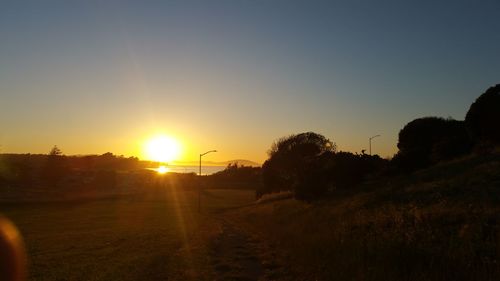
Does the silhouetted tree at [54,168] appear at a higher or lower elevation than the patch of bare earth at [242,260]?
higher

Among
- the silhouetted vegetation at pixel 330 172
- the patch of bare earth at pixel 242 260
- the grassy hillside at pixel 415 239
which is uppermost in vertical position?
the silhouetted vegetation at pixel 330 172

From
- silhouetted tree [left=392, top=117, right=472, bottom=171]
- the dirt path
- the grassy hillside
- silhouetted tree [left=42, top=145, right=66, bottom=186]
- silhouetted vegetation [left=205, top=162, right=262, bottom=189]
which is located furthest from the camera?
silhouetted vegetation [left=205, top=162, right=262, bottom=189]

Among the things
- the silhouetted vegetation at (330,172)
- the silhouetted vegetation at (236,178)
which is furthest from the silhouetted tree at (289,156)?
the silhouetted vegetation at (236,178)

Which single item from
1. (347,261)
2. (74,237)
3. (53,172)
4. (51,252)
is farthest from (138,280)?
(53,172)

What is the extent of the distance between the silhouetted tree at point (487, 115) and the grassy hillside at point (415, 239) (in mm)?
10425

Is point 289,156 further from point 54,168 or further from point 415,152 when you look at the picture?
point 54,168

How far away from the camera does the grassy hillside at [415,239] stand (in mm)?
13258

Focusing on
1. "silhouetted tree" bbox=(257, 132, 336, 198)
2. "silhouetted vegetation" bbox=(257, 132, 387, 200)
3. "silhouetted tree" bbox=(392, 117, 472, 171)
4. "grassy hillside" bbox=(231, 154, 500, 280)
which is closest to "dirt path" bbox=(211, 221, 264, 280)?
"grassy hillside" bbox=(231, 154, 500, 280)

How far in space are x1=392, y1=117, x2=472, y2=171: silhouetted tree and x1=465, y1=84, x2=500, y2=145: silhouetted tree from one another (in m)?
5.43

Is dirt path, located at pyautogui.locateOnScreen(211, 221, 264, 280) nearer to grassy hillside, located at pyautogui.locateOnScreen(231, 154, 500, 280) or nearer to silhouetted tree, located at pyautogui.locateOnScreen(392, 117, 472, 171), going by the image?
grassy hillside, located at pyautogui.locateOnScreen(231, 154, 500, 280)

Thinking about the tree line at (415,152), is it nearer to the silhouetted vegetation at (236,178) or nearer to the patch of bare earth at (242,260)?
the patch of bare earth at (242,260)

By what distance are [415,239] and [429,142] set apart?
44212 millimetres

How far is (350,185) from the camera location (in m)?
55.7

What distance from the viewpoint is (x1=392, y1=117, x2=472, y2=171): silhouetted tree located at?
47.4 m
